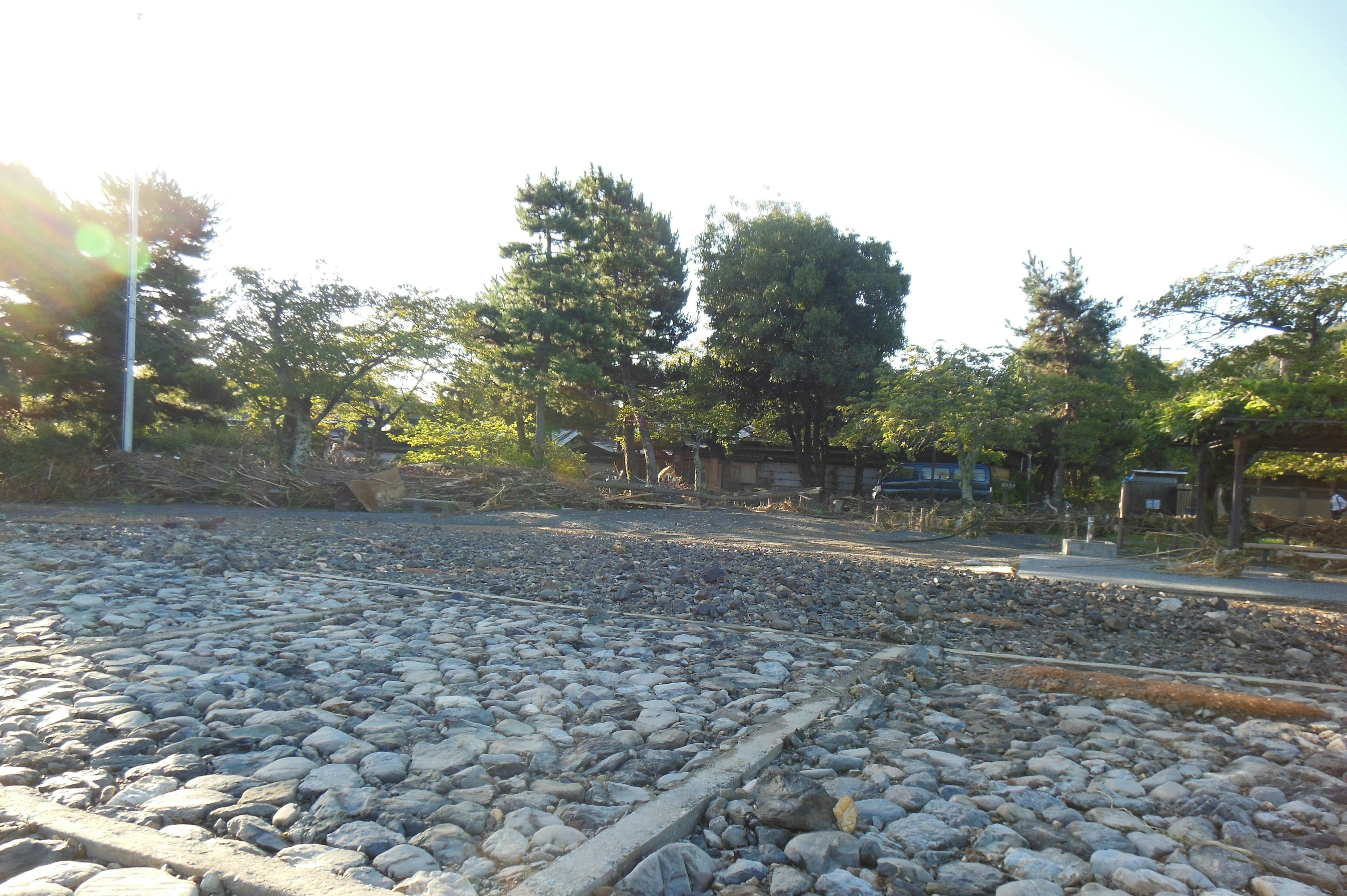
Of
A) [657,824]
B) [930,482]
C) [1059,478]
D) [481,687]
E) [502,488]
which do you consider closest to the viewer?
[657,824]

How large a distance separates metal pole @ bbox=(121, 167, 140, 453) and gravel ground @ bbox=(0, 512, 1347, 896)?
10.6m

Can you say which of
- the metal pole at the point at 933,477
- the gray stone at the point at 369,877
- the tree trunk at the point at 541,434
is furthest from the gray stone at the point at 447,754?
the metal pole at the point at 933,477

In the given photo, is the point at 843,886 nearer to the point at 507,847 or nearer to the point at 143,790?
the point at 507,847

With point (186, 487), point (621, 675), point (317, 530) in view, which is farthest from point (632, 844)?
point (186, 487)

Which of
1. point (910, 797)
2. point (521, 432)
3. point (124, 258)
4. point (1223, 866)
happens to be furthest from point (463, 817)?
point (521, 432)

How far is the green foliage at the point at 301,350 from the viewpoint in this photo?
60.7 ft

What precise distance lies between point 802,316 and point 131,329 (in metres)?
16.9

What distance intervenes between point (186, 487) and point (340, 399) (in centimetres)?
436

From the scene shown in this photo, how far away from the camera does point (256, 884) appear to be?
195 centimetres

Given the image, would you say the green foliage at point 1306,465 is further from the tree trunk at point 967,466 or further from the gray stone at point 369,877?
the gray stone at point 369,877

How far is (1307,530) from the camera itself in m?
13.7

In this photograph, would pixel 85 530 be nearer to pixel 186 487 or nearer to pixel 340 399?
pixel 186 487

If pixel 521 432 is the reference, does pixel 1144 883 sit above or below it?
below

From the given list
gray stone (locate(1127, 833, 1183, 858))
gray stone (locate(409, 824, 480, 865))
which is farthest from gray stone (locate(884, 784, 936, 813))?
gray stone (locate(409, 824, 480, 865))
